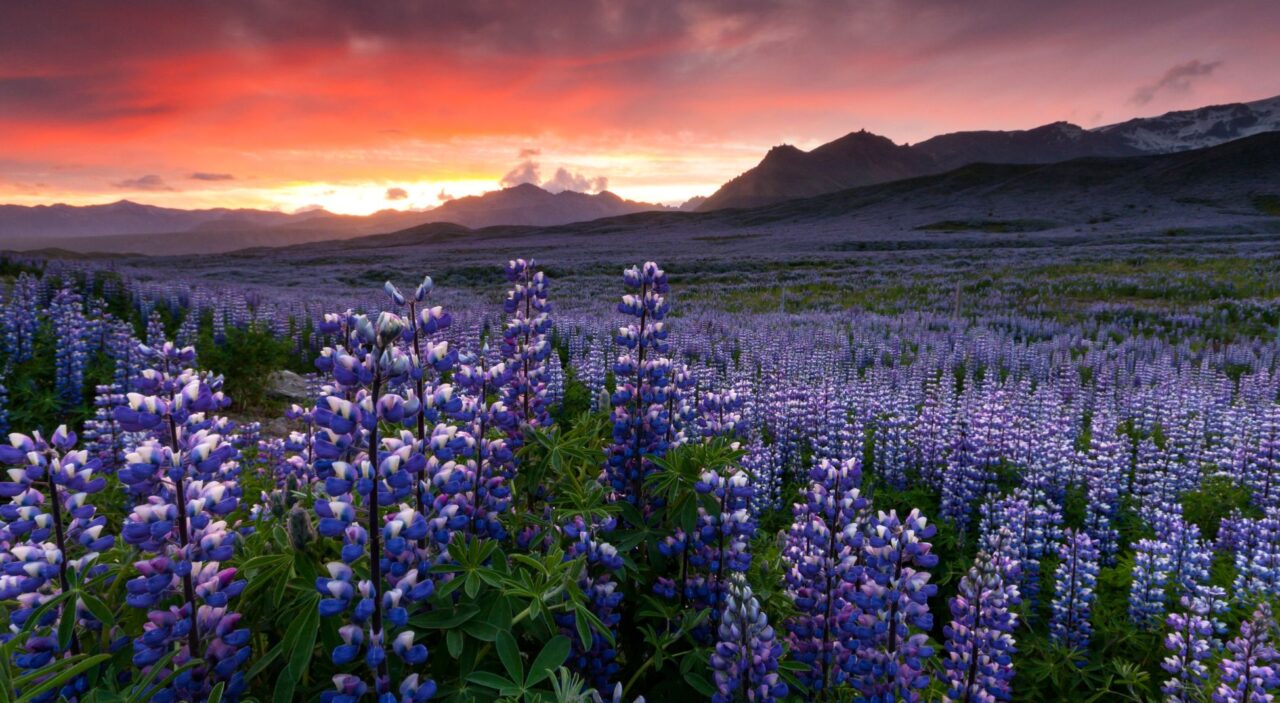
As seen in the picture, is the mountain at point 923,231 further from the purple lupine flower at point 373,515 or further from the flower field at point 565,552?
the purple lupine flower at point 373,515

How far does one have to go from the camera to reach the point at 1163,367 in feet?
37.0

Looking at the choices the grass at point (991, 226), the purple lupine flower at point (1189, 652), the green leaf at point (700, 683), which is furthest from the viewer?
the grass at point (991, 226)

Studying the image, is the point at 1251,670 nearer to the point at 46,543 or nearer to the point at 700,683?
the point at 700,683

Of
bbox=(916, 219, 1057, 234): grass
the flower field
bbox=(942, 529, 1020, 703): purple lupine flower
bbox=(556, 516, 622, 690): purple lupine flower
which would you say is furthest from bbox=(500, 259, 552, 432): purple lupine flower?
bbox=(916, 219, 1057, 234): grass

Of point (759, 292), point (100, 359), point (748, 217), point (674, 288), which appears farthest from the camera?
point (748, 217)

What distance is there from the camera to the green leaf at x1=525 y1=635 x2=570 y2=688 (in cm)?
177

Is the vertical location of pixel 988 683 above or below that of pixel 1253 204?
below

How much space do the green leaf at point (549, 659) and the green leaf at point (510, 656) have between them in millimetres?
31

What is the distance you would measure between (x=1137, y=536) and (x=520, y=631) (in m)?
6.16

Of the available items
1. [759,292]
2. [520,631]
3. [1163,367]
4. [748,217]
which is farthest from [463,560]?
[748,217]

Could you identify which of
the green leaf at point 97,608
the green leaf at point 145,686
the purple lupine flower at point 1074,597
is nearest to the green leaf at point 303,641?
the green leaf at point 145,686

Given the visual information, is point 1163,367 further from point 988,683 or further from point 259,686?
point 259,686

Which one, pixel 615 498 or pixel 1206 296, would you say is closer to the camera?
pixel 615 498

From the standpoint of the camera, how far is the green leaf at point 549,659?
1.77 meters
